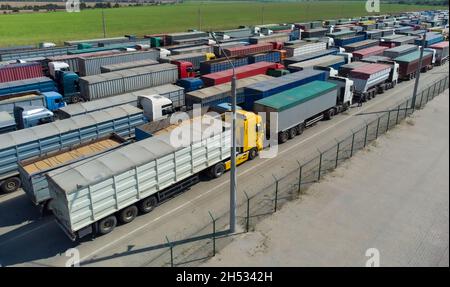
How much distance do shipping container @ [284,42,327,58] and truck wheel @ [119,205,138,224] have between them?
1512 inches

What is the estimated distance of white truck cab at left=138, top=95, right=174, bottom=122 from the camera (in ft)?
94.2

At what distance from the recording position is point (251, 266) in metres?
14.6

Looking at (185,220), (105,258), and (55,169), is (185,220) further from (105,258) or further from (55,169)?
(55,169)

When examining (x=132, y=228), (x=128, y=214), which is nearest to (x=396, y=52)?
(x=128, y=214)

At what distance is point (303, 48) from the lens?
5109 cm

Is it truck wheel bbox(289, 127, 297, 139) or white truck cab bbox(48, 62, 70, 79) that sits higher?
white truck cab bbox(48, 62, 70, 79)

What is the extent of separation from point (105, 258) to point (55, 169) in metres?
4.92

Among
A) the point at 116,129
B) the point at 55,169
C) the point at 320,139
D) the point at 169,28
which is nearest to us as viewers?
the point at 55,169

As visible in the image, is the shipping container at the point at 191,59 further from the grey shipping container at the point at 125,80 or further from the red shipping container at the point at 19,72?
the red shipping container at the point at 19,72

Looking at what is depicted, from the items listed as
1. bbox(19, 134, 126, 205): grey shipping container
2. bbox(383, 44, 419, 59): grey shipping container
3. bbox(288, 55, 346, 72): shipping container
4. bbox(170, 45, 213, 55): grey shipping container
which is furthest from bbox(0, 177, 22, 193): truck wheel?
bbox(383, 44, 419, 59): grey shipping container

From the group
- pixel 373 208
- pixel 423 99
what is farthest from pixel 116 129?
pixel 423 99

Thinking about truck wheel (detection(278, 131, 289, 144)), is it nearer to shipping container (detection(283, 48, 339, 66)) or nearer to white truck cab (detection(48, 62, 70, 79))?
shipping container (detection(283, 48, 339, 66))

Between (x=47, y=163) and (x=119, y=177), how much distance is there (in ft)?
17.1

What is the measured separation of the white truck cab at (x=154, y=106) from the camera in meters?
28.7
